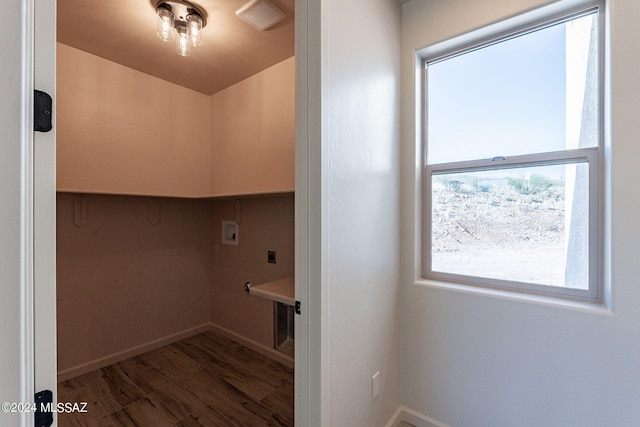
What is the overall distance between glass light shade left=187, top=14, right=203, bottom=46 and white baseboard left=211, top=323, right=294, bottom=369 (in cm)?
250

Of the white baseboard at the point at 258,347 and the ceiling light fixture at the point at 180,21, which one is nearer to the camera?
the ceiling light fixture at the point at 180,21

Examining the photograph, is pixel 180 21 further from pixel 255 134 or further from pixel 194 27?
pixel 255 134

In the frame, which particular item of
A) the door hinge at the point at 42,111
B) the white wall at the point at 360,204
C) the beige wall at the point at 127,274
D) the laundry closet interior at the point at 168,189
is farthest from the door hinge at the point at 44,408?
the beige wall at the point at 127,274

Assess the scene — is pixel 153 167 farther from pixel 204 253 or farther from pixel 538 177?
pixel 538 177

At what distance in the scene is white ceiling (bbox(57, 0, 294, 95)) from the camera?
65.1 inches

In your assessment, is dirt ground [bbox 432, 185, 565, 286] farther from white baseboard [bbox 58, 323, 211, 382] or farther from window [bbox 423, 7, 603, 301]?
white baseboard [bbox 58, 323, 211, 382]

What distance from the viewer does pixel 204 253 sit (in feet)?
9.89

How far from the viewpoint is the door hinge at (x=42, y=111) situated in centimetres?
54

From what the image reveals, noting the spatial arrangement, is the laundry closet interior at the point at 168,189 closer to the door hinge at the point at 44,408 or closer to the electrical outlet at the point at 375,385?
the electrical outlet at the point at 375,385

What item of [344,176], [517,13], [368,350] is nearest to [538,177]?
[517,13]

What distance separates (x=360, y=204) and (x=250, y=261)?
1641mm

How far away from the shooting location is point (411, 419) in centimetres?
170

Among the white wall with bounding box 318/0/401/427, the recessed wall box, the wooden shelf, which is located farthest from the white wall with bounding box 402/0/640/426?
the recessed wall box
